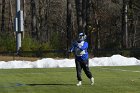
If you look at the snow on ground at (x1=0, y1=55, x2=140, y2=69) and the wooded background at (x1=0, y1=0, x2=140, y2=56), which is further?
the wooded background at (x1=0, y1=0, x2=140, y2=56)

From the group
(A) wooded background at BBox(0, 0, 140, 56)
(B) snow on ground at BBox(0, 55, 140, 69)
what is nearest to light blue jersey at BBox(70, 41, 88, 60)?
(B) snow on ground at BBox(0, 55, 140, 69)

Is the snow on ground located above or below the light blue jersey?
below

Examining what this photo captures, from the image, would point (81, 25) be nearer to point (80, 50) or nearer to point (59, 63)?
point (59, 63)

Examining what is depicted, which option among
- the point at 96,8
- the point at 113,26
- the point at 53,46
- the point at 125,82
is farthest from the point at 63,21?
the point at 125,82

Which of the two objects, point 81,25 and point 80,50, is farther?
point 81,25

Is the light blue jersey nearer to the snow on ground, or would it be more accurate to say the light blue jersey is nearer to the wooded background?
the snow on ground

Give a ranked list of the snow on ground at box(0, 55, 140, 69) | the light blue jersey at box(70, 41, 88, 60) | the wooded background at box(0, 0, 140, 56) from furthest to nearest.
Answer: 1. the wooded background at box(0, 0, 140, 56)
2. the snow on ground at box(0, 55, 140, 69)
3. the light blue jersey at box(70, 41, 88, 60)

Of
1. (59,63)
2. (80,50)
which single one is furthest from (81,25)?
(80,50)

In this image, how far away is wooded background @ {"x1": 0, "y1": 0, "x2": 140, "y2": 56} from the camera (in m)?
50.3

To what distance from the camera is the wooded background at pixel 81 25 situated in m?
50.3

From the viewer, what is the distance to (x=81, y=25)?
54719 millimetres

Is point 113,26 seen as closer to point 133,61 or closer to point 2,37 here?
point 2,37

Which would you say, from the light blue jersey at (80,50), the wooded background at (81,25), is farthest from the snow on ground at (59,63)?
the light blue jersey at (80,50)

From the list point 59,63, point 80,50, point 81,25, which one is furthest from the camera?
point 81,25
